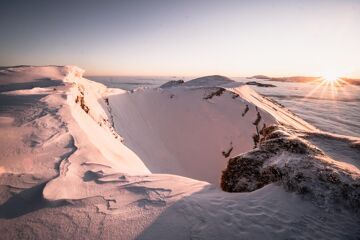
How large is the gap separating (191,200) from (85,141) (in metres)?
3.61

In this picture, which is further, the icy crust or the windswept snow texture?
the icy crust

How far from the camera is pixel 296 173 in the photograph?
138 inches

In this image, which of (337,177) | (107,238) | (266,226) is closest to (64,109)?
(107,238)

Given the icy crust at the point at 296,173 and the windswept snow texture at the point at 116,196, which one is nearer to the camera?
the windswept snow texture at the point at 116,196

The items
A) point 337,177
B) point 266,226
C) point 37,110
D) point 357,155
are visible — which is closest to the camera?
point 266,226

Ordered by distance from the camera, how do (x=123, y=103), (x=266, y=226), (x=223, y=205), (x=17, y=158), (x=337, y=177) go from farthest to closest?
(x=123, y=103), (x=17, y=158), (x=337, y=177), (x=223, y=205), (x=266, y=226)

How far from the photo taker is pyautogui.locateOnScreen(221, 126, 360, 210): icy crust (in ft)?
10.2

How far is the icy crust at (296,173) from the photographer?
312cm

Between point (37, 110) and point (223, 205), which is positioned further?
point (37, 110)

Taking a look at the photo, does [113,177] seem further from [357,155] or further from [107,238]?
[357,155]

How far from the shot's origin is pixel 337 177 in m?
3.33

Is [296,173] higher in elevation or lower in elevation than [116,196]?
higher

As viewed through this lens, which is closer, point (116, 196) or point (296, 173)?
point (116, 196)

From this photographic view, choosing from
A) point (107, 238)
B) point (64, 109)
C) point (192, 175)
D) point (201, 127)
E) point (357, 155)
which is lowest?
point (192, 175)
